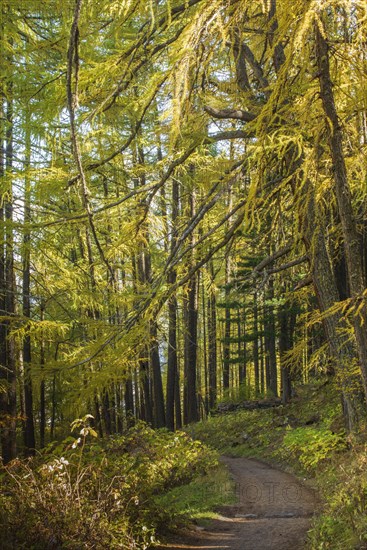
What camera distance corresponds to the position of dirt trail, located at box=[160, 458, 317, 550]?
6320mm

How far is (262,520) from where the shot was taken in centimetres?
755

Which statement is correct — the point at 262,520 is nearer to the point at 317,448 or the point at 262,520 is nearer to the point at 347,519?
the point at 347,519

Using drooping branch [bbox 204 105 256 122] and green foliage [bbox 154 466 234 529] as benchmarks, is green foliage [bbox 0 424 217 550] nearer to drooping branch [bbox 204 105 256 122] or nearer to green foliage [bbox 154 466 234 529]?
green foliage [bbox 154 466 234 529]

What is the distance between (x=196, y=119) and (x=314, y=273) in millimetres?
3029

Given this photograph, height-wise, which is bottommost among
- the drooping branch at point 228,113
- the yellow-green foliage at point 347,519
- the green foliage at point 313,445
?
the green foliage at point 313,445

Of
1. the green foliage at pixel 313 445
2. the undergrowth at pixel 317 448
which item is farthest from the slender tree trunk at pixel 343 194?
the green foliage at pixel 313 445

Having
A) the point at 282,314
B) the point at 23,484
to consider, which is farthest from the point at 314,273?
the point at 282,314

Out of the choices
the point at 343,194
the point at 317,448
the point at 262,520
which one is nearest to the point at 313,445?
the point at 317,448

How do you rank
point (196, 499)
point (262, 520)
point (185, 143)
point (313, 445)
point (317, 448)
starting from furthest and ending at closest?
1. point (313, 445)
2. point (317, 448)
3. point (196, 499)
4. point (262, 520)
5. point (185, 143)

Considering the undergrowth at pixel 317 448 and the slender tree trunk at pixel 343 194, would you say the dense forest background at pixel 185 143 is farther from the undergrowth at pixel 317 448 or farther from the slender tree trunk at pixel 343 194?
the undergrowth at pixel 317 448

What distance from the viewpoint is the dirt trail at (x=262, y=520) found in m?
6.32

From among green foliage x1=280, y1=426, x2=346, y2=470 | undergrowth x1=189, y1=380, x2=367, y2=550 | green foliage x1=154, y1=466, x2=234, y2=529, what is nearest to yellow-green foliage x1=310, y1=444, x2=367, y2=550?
undergrowth x1=189, y1=380, x2=367, y2=550

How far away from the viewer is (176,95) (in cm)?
411

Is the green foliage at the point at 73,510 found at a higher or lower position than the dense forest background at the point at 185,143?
lower
